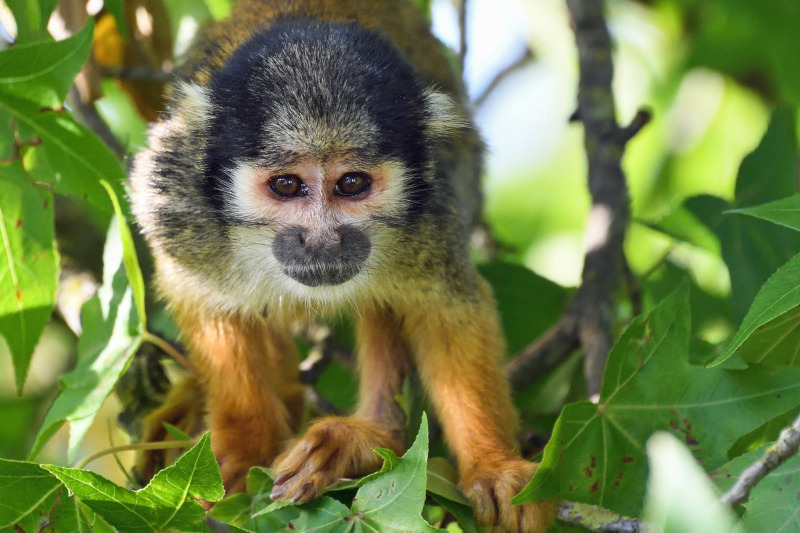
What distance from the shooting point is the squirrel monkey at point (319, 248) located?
11.4ft

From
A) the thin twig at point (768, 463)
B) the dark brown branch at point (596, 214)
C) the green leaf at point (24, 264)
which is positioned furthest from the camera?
the dark brown branch at point (596, 214)

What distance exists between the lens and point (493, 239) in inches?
243

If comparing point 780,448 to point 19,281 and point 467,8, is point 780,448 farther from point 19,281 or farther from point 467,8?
point 467,8

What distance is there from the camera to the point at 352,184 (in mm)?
3596

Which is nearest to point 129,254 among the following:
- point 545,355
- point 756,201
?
point 545,355

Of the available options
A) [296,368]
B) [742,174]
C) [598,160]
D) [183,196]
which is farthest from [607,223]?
[183,196]

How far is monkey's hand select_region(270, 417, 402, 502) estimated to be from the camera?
3078mm

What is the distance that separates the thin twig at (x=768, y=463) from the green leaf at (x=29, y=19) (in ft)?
10.5

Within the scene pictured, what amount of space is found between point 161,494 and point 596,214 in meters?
2.70

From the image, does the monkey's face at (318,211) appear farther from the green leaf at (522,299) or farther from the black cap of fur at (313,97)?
the green leaf at (522,299)

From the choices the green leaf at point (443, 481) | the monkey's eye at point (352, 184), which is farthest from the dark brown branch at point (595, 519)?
the monkey's eye at point (352, 184)

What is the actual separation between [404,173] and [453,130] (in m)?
0.53

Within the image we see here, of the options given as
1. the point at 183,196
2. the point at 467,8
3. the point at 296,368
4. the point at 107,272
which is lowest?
the point at 296,368

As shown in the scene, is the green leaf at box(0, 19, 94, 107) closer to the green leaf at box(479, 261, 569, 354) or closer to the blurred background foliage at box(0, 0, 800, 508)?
the blurred background foliage at box(0, 0, 800, 508)
